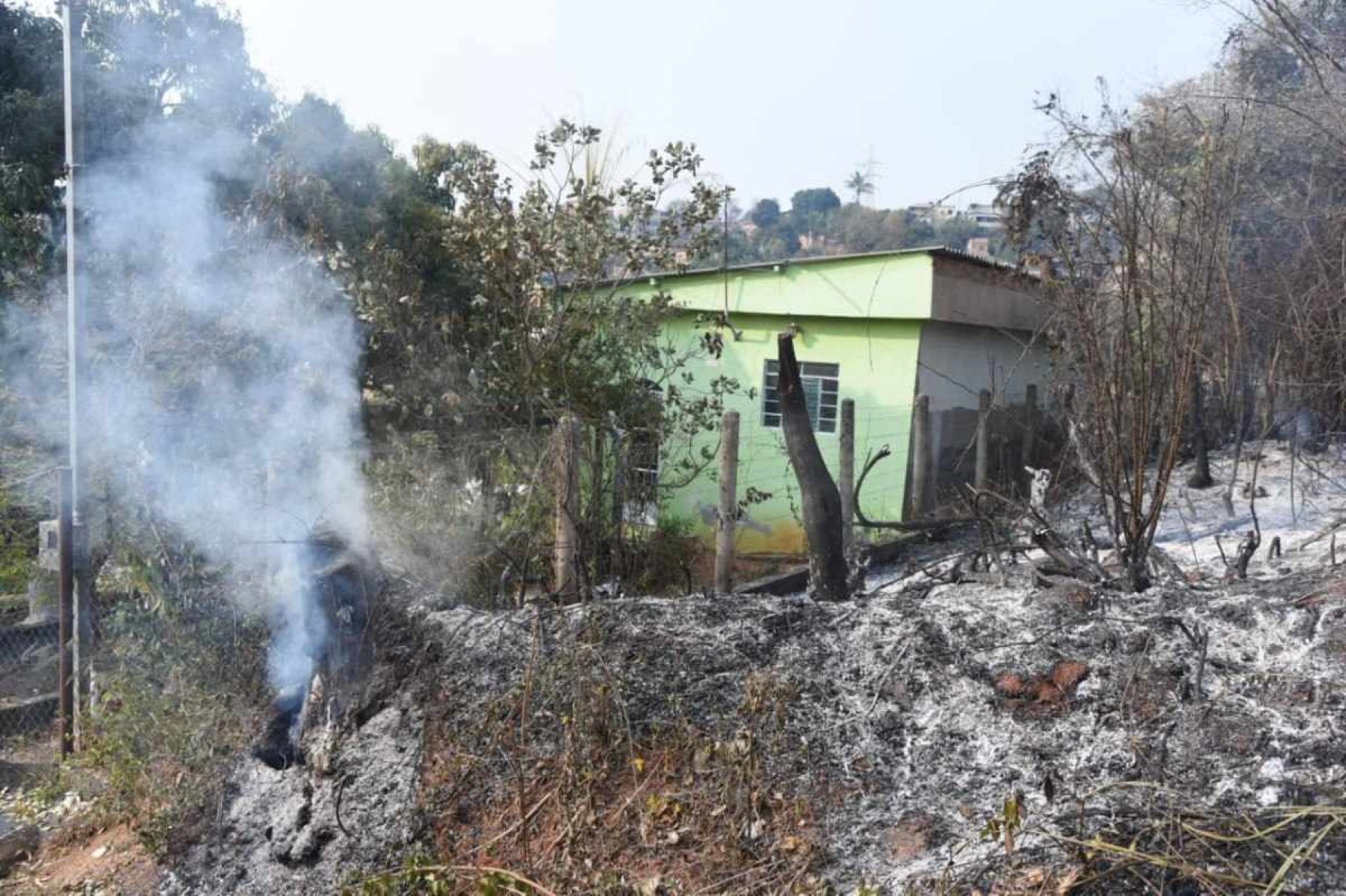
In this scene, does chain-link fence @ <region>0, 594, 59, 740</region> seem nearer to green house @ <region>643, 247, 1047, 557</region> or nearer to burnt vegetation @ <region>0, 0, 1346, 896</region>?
burnt vegetation @ <region>0, 0, 1346, 896</region>

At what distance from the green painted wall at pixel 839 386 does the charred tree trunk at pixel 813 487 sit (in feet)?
17.8

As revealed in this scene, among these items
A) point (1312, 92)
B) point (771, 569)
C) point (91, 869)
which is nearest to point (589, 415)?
point (771, 569)

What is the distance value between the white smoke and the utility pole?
22cm

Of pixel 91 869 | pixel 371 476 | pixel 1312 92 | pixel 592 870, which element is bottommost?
pixel 91 869

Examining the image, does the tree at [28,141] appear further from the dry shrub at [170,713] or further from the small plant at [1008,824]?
the small plant at [1008,824]

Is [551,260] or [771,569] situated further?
[771,569]

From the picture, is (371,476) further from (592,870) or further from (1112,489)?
(1112,489)

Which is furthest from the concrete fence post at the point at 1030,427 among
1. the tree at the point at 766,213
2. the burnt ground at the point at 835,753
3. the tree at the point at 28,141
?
the tree at the point at 766,213

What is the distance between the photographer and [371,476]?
7.36 meters

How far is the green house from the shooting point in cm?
1166

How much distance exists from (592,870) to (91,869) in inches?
110

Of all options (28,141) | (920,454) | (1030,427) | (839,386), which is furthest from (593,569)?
(1030,427)

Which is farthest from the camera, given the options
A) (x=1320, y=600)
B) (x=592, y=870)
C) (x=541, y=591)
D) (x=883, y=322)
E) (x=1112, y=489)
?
(x=883, y=322)

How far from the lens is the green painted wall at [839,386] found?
1169 cm
